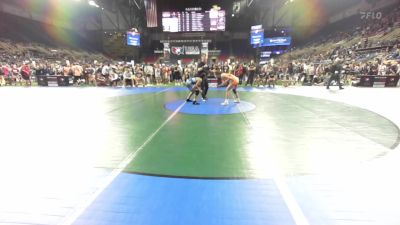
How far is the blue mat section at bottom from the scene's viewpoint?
263 cm

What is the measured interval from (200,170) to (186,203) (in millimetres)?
881

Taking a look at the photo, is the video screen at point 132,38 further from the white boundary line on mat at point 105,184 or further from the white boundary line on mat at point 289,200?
the white boundary line on mat at point 289,200

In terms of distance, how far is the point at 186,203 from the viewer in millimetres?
2914

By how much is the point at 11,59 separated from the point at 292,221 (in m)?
29.7

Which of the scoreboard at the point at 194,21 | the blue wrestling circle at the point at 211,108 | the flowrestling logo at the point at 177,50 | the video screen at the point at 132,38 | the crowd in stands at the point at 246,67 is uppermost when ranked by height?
the scoreboard at the point at 194,21

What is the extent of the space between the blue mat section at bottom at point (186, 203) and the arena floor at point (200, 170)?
1 cm

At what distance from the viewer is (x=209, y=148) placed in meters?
4.70

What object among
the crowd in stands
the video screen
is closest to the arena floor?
the crowd in stands

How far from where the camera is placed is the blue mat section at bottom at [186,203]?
8.63ft

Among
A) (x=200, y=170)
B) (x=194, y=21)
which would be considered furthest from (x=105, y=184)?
(x=194, y=21)

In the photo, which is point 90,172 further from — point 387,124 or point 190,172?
point 387,124

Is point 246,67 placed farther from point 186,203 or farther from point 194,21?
point 186,203

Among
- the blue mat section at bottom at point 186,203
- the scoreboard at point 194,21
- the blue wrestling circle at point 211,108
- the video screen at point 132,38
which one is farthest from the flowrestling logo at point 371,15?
the blue mat section at bottom at point 186,203

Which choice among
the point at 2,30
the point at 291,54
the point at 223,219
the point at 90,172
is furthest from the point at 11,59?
the point at 291,54
